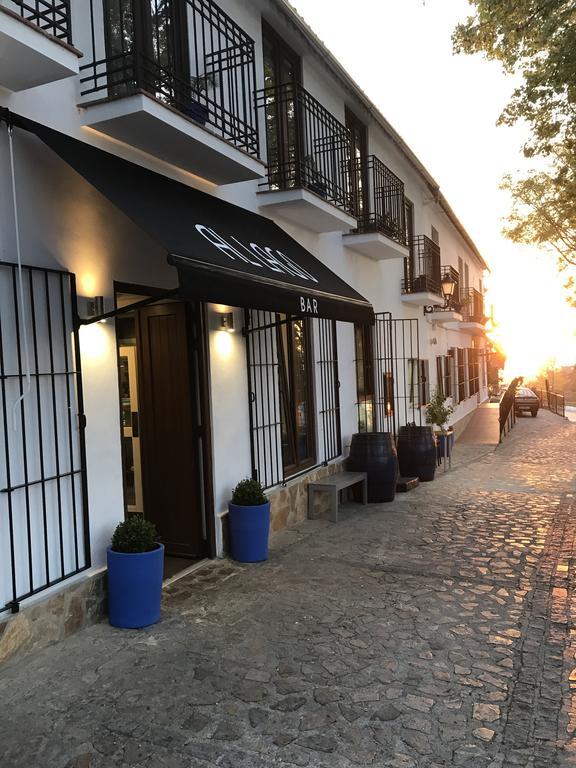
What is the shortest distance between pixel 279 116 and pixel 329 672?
6568 mm

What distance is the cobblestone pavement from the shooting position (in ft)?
9.52

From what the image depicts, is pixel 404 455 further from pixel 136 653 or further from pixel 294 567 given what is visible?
A: pixel 136 653

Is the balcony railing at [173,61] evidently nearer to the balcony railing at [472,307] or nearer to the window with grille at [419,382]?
the window with grille at [419,382]

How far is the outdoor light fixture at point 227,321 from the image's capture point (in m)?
5.99

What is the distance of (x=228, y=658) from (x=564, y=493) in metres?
6.89

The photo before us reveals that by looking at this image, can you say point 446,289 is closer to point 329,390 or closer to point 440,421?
point 440,421

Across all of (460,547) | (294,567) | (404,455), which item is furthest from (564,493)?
(294,567)

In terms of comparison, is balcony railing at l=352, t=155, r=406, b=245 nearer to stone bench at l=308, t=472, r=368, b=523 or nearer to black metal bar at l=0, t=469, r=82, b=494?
stone bench at l=308, t=472, r=368, b=523

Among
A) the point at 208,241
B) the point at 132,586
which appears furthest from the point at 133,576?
the point at 208,241

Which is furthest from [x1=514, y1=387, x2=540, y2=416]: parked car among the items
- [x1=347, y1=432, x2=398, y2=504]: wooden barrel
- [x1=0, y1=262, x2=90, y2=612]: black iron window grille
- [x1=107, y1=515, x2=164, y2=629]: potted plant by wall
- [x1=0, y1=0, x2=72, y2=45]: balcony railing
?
[x1=0, y1=0, x2=72, y2=45]: balcony railing

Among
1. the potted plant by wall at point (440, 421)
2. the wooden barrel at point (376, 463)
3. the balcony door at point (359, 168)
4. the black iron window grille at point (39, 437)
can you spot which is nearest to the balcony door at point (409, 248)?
the balcony door at point (359, 168)

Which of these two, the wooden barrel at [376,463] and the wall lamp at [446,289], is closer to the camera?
the wooden barrel at [376,463]

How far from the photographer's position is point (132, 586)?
420 cm

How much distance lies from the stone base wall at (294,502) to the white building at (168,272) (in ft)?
0.12
